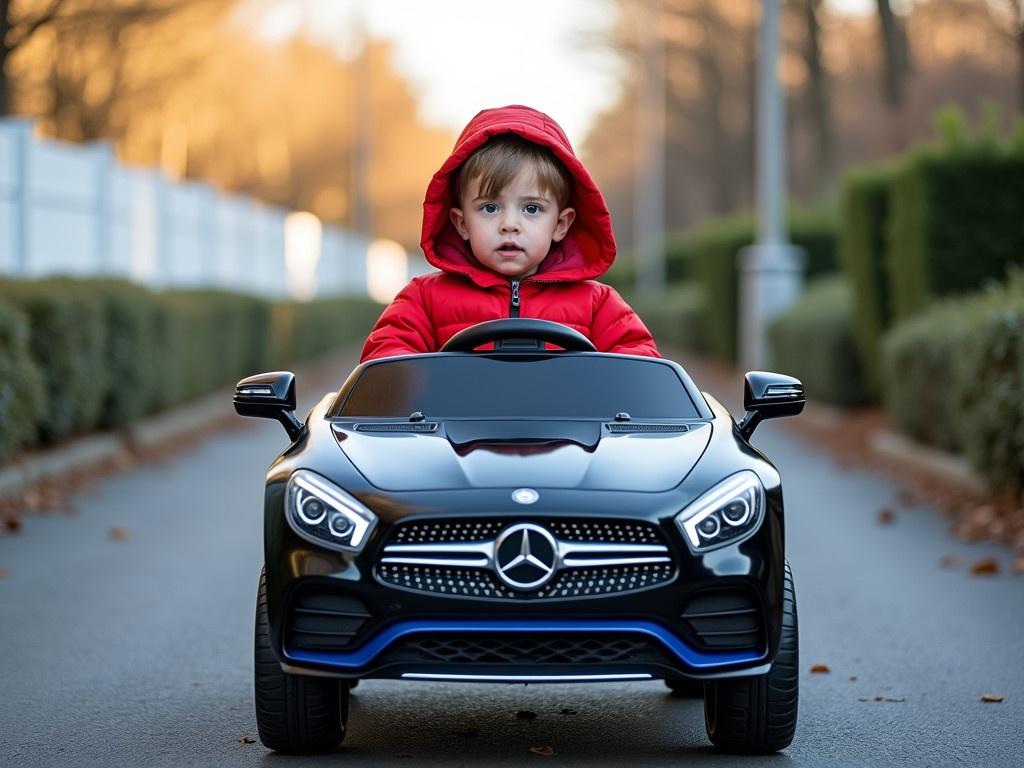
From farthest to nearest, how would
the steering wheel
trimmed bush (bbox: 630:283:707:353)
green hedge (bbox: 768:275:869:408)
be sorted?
trimmed bush (bbox: 630:283:707:353), green hedge (bbox: 768:275:869:408), the steering wheel

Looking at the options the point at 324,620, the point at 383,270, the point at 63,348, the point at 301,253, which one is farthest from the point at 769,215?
the point at 383,270

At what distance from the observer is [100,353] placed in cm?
1475

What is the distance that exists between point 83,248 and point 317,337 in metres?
14.1

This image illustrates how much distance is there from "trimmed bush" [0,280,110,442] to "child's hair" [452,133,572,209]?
702 cm

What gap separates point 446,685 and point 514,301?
56.4 inches

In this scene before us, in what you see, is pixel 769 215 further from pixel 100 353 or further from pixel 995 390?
pixel 995 390

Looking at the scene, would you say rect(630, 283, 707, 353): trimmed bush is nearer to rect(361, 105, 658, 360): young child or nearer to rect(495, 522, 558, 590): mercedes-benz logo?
rect(361, 105, 658, 360): young child

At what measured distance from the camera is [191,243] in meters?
26.9

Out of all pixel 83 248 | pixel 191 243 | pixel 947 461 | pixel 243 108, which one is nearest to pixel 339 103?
pixel 243 108

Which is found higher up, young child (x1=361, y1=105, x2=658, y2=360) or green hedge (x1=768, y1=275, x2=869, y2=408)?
young child (x1=361, y1=105, x2=658, y2=360)

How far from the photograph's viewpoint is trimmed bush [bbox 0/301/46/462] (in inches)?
445

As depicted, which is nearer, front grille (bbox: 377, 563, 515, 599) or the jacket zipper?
front grille (bbox: 377, 563, 515, 599)

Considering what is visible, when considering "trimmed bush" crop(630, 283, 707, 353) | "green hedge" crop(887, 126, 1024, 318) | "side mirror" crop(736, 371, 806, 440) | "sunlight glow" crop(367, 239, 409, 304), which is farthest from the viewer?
"sunlight glow" crop(367, 239, 409, 304)

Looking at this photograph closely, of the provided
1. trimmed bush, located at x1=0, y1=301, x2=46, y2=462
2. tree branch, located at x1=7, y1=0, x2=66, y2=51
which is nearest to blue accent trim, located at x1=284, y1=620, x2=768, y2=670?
trimmed bush, located at x1=0, y1=301, x2=46, y2=462
